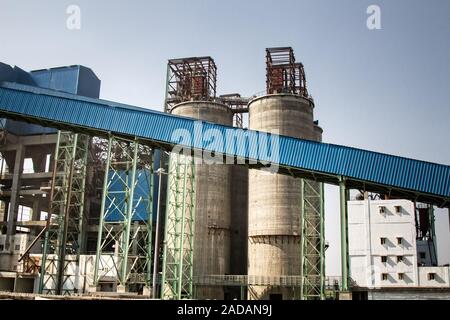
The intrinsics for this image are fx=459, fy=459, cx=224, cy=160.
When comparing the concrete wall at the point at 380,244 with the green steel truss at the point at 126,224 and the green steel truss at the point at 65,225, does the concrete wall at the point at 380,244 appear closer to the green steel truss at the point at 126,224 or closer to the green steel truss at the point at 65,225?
the green steel truss at the point at 126,224

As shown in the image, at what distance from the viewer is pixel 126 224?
105 ft

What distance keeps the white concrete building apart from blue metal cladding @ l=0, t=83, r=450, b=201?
2228 centimetres

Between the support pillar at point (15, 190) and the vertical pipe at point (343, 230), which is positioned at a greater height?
the support pillar at point (15, 190)

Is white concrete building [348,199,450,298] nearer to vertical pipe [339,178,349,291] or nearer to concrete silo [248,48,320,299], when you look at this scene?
concrete silo [248,48,320,299]

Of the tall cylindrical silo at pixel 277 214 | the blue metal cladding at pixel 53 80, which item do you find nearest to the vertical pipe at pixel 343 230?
the tall cylindrical silo at pixel 277 214

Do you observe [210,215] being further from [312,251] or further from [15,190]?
[15,190]

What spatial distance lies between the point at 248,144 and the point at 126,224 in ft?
33.4

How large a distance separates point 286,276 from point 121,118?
22.0m

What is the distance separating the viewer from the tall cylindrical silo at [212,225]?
153ft

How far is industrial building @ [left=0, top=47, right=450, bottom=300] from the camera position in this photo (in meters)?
31.0

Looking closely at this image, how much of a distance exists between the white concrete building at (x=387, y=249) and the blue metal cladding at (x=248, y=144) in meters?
22.3

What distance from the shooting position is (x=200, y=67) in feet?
190
